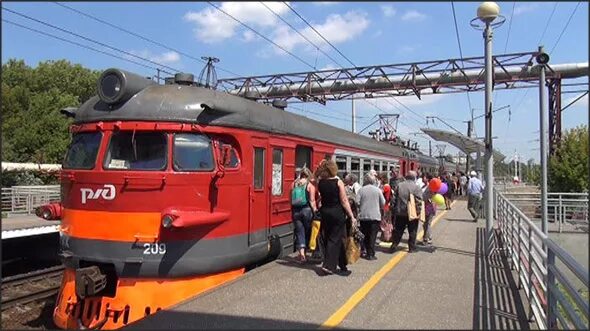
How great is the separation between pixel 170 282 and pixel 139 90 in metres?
2.73

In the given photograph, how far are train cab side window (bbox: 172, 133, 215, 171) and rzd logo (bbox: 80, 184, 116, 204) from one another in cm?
89

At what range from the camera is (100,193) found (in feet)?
24.3

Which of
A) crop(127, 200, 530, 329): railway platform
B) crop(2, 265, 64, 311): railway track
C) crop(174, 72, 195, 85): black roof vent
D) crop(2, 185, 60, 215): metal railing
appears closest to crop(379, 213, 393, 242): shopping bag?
crop(127, 200, 530, 329): railway platform

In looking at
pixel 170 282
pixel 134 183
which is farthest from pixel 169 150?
pixel 170 282

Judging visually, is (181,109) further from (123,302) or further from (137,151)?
(123,302)

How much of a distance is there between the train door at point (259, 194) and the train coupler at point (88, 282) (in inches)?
90.2

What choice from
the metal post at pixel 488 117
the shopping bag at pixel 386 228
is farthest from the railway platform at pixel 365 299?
the shopping bag at pixel 386 228

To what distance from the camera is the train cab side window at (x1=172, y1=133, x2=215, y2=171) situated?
24.9ft

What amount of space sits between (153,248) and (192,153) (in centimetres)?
140

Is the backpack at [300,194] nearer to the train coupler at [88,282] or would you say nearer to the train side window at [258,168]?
the train side window at [258,168]

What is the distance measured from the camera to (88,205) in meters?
7.53

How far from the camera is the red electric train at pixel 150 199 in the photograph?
286 inches

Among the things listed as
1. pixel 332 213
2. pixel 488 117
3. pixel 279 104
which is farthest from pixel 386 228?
pixel 332 213

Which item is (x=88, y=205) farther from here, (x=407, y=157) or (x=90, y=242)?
(x=407, y=157)
